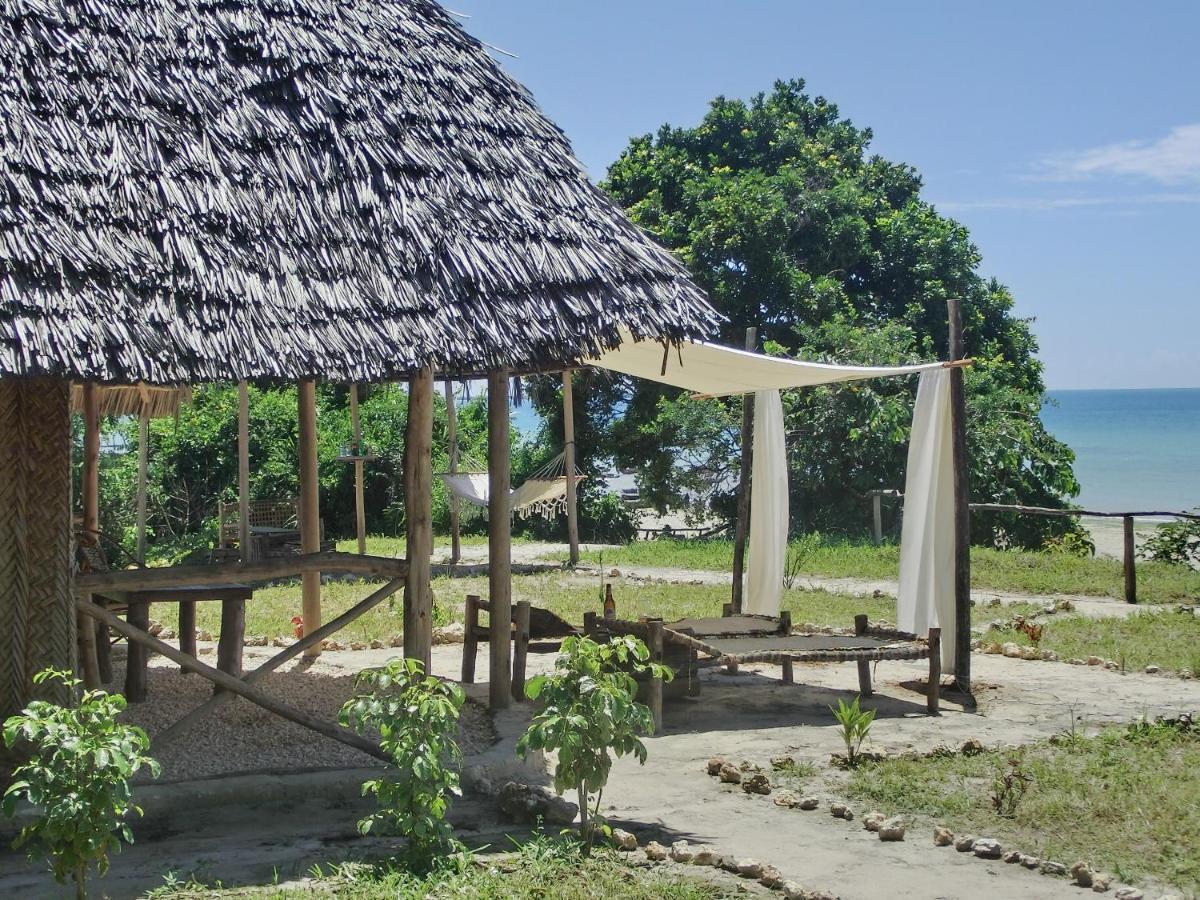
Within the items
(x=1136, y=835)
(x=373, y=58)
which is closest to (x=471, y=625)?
(x=373, y=58)

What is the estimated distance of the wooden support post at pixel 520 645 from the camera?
295 inches

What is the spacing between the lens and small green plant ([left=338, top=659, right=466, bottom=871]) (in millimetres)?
4617

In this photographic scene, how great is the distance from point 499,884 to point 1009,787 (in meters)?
2.27

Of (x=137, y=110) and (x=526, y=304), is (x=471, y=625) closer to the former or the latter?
(x=526, y=304)

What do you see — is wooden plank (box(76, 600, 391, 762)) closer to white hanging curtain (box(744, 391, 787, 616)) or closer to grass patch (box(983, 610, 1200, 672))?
white hanging curtain (box(744, 391, 787, 616))

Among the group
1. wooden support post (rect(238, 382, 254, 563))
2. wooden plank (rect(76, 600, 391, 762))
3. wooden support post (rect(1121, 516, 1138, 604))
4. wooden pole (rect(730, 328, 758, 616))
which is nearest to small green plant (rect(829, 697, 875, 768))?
wooden plank (rect(76, 600, 391, 762))

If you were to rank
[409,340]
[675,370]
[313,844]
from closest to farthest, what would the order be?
[313,844]
[409,340]
[675,370]

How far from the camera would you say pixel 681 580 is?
13570 millimetres

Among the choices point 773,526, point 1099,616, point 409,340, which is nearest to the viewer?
point 409,340

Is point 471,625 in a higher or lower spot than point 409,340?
lower

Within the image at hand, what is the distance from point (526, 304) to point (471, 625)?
2.74m

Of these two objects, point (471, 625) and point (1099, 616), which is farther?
point (1099, 616)

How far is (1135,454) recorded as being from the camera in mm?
72812

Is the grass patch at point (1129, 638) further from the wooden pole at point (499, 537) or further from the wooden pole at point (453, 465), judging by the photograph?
the wooden pole at point (453, 465)
